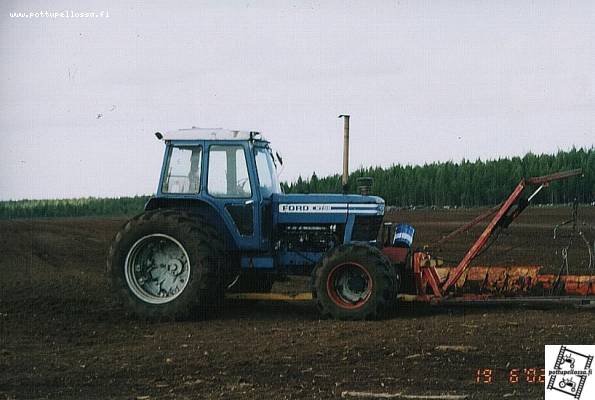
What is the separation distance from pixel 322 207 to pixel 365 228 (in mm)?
585

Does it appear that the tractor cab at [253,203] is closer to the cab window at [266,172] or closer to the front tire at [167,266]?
the cab window at [266,172]

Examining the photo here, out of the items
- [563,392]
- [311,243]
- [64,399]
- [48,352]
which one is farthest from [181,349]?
[563,392]

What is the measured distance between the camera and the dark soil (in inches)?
317

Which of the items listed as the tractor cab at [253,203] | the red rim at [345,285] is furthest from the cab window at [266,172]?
the red rim at [345,285]

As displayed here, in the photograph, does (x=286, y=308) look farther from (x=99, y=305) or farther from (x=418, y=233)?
(x=418, y=233)

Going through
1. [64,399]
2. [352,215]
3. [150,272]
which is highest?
[352,215]

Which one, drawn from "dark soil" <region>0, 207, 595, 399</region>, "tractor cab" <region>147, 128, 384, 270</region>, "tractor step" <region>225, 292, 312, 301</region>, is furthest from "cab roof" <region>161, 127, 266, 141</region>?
"dark soil" <region>0, 207, 595, 399</region>

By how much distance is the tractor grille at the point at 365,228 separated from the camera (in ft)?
39.7

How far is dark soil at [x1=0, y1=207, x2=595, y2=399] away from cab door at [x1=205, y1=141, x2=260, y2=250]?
1.05 metres

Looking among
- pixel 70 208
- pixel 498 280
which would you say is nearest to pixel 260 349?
pixel 498 280

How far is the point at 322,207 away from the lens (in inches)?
476

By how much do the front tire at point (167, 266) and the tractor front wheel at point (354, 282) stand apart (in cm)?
124

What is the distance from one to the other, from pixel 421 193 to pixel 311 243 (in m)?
10.1

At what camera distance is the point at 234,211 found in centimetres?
1183
